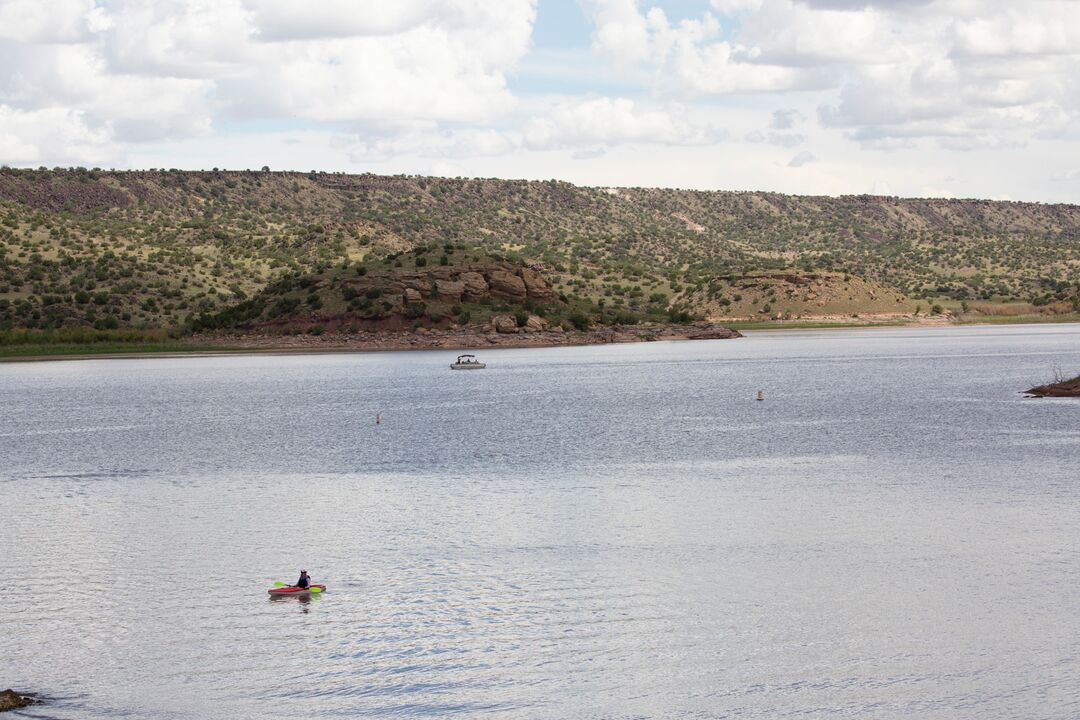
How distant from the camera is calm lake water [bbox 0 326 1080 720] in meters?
19.6

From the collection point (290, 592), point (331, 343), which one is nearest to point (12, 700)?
point (290, 592)

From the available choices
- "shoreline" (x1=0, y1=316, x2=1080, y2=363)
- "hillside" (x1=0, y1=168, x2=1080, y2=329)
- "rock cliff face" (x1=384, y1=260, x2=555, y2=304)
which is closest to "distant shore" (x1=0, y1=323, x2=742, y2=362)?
"shoreline" (x1=0, y1=316, x2=1080, y2=363)

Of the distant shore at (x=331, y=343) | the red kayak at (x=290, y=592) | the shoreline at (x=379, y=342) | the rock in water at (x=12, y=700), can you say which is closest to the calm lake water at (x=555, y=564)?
the red kayak at (x=290, y=592)

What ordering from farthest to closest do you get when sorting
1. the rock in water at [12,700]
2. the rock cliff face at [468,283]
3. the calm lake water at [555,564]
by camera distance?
the rock cliff face at [468,283], the calm lake water at [555,564], the rock in water at [12,700]

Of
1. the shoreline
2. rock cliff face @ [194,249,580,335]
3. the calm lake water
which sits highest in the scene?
rock cliff face @ [194,249,580,335]

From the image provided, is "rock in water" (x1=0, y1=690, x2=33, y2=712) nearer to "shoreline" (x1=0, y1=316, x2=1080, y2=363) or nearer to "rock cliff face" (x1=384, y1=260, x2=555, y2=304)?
"shoreline" (x1=0, y1=316, x2=1080, y2=363)

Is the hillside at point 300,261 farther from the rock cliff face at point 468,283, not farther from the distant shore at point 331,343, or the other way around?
the distant shore at point 331,343

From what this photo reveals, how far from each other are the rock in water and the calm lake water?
0.50 meters

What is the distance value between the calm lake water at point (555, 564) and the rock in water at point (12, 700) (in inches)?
19.6

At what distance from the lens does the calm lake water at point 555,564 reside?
19.6 m

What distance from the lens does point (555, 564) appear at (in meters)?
27.7

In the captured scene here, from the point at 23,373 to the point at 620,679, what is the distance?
89553 mm

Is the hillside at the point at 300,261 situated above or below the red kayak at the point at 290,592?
above

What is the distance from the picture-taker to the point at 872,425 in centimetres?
5497
